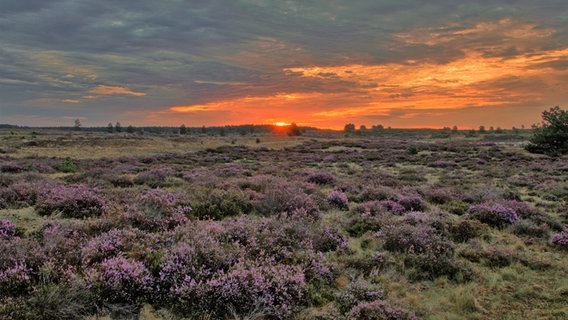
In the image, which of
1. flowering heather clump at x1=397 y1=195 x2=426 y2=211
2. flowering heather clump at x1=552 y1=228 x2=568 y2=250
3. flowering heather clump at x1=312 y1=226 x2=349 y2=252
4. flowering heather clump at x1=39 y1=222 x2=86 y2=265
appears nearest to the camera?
flowering heather clump at x1=39 y1=222 x2=86 y2=265

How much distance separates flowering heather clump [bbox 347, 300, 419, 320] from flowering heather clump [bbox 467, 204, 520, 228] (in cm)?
711

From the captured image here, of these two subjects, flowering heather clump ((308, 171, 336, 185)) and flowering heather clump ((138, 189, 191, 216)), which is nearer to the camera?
flowering heather clump ((138, 189, 191, 216))

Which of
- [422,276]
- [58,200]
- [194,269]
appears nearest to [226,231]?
[194,269]

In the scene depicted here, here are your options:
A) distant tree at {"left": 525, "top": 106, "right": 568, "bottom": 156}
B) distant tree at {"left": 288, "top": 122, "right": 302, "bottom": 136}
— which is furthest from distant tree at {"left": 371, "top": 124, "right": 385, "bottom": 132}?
distant tree at {"left": 525, "top": 106, "right": 568, "bottom": 156}

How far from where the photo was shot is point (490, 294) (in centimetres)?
595

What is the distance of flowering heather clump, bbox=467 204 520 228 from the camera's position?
33.8 ft

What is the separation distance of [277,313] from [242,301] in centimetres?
62

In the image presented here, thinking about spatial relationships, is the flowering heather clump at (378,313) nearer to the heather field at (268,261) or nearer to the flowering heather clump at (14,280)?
the heather field at (268,261)

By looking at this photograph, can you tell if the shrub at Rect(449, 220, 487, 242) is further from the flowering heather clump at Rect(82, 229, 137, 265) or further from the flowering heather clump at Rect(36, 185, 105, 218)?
the flowering heather clump at Rect(36, 185, 105, 218)

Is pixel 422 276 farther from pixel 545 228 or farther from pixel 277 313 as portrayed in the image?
pixel 545 228

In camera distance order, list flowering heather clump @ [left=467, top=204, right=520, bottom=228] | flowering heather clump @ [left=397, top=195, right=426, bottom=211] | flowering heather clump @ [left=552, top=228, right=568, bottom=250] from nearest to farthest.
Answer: flowering heather clump @ [left=552, top=228, right=568, bottom=250]
flowering heather clump @ [left=467, top=204, right=520, bottom=228]
flowering heather clump @ [left=397, top=195, right=426, bottom=211]

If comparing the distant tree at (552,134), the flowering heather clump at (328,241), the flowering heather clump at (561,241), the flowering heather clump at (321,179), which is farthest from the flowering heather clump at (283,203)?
the distant tree at (552,134)

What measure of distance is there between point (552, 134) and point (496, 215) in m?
32.7

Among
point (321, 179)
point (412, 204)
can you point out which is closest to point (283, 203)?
point (412, 204)
